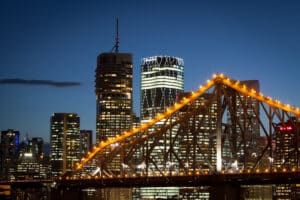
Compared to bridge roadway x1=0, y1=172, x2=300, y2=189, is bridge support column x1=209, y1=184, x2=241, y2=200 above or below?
below

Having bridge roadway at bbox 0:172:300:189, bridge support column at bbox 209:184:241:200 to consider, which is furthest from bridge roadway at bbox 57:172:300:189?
bridge support column at bbox 209:184:241:200

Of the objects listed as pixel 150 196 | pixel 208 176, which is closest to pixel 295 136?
pixel 208 176

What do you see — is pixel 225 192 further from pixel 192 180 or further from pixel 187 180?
pixel 187 180

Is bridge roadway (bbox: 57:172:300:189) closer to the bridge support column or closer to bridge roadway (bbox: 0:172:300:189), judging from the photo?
bridge roadway (bbox: 0:172:300:189)

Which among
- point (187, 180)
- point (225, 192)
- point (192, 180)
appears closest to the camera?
point (225, 192)

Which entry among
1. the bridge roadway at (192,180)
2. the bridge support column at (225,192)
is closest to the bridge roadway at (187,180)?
the bridge roadway at (192,180)

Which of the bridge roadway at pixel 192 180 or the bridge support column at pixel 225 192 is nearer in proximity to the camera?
the bridge roadway at pixel 192 180

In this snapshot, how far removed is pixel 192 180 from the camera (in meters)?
95.8

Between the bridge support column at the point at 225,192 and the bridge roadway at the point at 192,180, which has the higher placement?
the bridge roadway at the point at 192,180

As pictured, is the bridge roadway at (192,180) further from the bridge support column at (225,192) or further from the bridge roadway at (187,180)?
the bridge support column at (225,192)

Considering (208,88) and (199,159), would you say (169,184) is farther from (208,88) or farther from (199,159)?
(199,159)

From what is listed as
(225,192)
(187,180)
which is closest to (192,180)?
(187,180)

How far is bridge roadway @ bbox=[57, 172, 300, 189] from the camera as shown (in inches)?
3447

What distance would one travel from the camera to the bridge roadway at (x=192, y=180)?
287 feet
